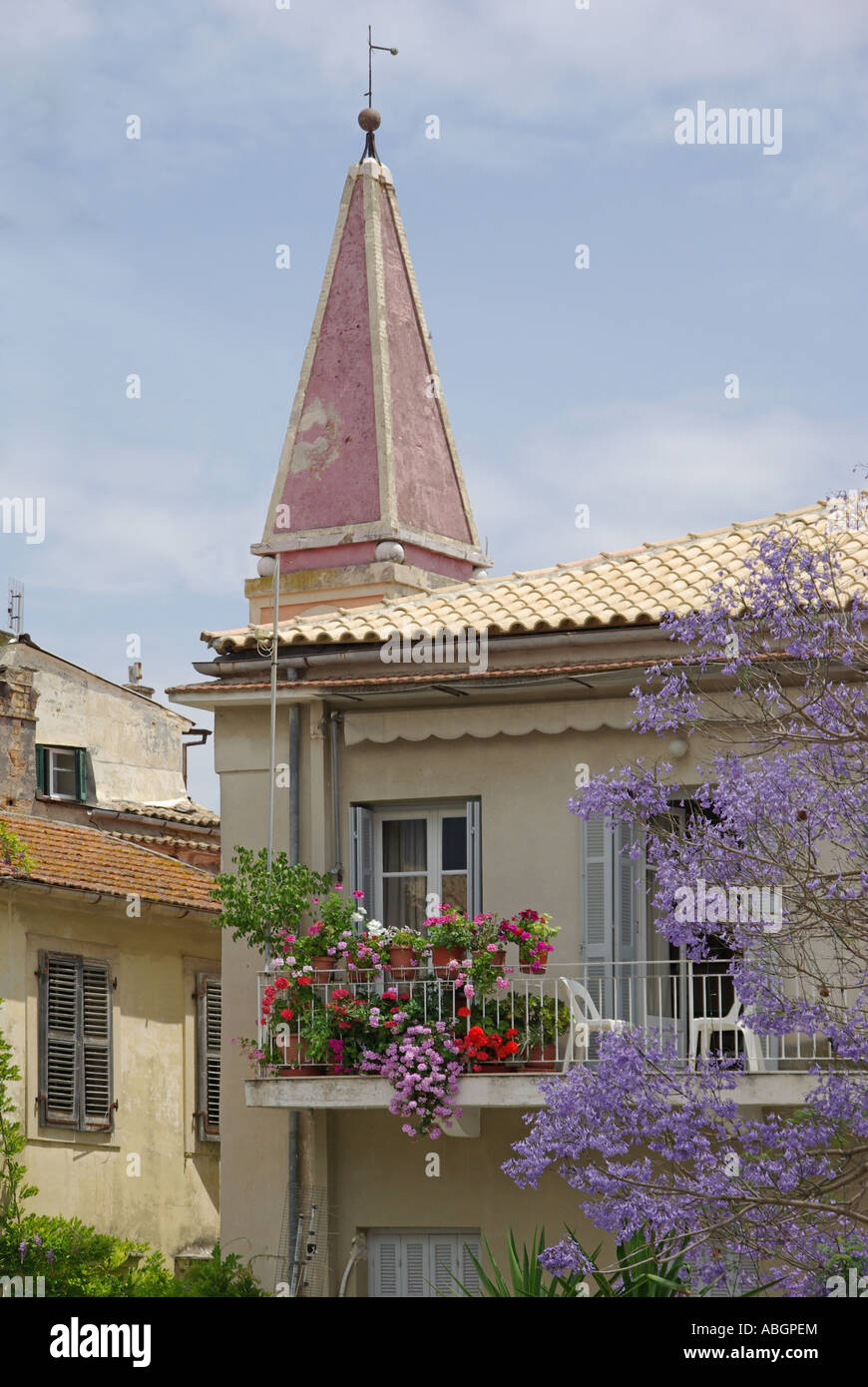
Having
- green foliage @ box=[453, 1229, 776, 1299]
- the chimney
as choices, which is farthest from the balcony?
the chimney

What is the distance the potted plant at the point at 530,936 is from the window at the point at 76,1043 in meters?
5.85

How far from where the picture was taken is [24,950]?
1808 cm

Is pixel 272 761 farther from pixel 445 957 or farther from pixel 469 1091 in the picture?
pixel 469 1091

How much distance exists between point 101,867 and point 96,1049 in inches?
72.9

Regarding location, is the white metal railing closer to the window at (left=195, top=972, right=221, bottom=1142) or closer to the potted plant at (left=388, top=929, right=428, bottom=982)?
the potted plant at (left=388, top=929, right=428, bottom=982)

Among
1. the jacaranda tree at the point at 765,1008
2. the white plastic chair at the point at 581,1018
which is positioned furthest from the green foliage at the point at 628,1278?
the white plastic chair at the point at 581,1018

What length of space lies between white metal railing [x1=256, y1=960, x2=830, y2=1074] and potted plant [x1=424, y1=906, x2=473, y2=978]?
0.14 metres

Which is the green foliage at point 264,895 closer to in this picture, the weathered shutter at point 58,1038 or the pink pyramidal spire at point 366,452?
the weathered shutter at point 58,1038

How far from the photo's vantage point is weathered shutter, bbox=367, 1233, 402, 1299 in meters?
14.8

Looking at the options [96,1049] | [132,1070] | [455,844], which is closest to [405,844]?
[455,844]

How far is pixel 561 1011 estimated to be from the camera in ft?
46.4

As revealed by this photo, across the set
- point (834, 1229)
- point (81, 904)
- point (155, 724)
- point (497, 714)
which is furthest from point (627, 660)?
→ point (155, 724)
